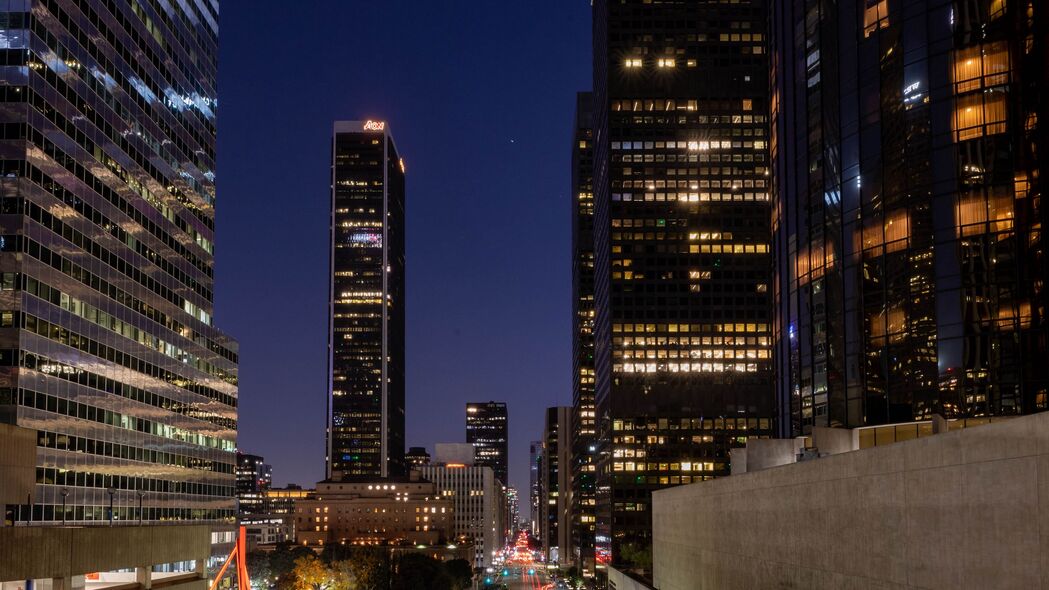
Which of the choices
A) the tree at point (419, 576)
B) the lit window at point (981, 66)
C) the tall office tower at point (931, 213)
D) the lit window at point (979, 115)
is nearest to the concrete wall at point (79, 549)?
the tall office tower at point (931, 213)

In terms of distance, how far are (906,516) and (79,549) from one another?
3359cm

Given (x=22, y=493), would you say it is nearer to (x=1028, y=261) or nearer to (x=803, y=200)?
(x=803, y=200)

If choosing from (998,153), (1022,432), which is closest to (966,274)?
(998,153)

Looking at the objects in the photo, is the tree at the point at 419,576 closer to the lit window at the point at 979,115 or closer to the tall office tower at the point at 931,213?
the tall office tower at the point at 931,213

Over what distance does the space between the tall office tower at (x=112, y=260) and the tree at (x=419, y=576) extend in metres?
30.5

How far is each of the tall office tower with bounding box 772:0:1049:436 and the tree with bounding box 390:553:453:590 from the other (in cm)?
11641

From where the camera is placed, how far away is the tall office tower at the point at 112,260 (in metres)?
97.4

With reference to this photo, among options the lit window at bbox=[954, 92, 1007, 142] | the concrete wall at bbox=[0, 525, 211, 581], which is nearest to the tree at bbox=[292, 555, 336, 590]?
the concrete wall at bbox=[0, 525, 211, 581]

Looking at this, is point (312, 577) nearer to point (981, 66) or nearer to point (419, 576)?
point (419, 576)

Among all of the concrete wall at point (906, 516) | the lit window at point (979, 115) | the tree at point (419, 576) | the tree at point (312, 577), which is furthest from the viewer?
the tree at point (419, 576)

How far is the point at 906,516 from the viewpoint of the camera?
32250 millimetres

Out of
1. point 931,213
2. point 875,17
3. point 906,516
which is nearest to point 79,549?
point 906,516

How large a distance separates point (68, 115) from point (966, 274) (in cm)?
8829

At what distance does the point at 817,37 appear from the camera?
201 feet
